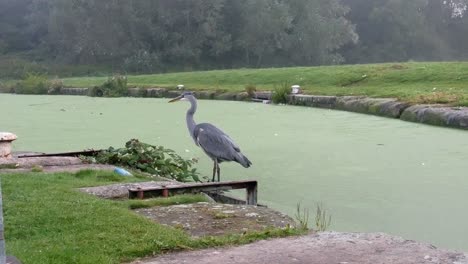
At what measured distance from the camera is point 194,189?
3602 millimetres

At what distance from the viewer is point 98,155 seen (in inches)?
194

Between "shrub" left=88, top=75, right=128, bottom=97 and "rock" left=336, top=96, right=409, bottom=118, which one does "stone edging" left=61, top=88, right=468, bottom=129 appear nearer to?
"rock" left=336, top=96, right=409, bottom=118

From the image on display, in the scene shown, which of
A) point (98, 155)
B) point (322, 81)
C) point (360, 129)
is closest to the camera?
point (98, 155)

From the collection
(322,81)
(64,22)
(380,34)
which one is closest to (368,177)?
(322,81)

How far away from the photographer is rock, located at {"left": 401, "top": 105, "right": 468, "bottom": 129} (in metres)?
6.53

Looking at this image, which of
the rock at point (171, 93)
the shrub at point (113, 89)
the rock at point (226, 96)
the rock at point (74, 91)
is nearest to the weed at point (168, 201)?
the rock at point (226, 96)

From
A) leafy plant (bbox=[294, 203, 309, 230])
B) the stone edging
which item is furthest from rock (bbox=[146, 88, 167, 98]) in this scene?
leafy plant (bbox=[294, 203, 309, 230])

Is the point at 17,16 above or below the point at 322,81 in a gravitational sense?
above

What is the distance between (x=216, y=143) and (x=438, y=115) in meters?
3.22

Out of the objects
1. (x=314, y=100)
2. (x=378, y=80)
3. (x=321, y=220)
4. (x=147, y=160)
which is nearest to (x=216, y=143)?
(x=147, y=160)

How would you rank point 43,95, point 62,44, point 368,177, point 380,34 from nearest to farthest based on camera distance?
1. point 368,177
2. point 43,95
3. point 62,44
4. point 380,34

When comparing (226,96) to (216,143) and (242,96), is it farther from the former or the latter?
(216,143)

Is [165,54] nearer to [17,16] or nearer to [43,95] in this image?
[17,16]

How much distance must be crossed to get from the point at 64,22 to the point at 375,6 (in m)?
13.4
